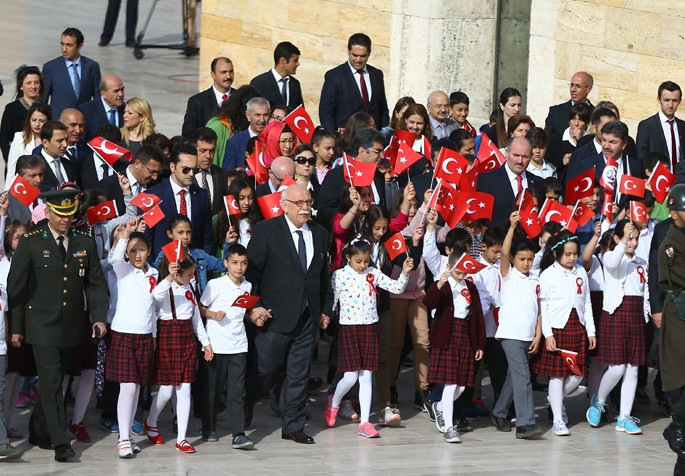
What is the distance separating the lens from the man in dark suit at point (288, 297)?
11.7 m

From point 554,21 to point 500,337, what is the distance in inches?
259

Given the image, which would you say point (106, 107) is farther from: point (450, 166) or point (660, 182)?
point (660, 182)

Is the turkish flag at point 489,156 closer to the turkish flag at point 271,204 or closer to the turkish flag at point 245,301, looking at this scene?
the turkish flag at point 271,204

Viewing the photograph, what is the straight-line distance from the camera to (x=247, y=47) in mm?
20656

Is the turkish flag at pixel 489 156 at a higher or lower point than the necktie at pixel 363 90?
lower

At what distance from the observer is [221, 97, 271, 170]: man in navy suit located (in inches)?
550

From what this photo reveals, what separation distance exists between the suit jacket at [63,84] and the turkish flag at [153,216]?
4342mm

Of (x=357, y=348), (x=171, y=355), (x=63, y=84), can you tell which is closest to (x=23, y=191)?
(x=171, y=355)

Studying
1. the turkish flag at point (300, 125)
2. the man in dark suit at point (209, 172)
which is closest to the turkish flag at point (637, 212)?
the turkish flag at point (300, 125)

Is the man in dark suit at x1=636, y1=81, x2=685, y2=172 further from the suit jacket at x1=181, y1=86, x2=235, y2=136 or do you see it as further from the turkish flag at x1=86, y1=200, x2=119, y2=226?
the turkish flag at x1=86, y1=200, x2=119, y2=226

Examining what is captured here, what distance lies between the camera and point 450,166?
12.6m

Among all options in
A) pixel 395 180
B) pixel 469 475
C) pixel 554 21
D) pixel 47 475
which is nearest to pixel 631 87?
pixel 554 21

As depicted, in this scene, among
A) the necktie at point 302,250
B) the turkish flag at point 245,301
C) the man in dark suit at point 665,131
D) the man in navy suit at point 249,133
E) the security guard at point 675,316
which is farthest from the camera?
the man in dark suit at point 665,131

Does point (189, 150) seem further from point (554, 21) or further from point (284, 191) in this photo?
point (554, 21)
